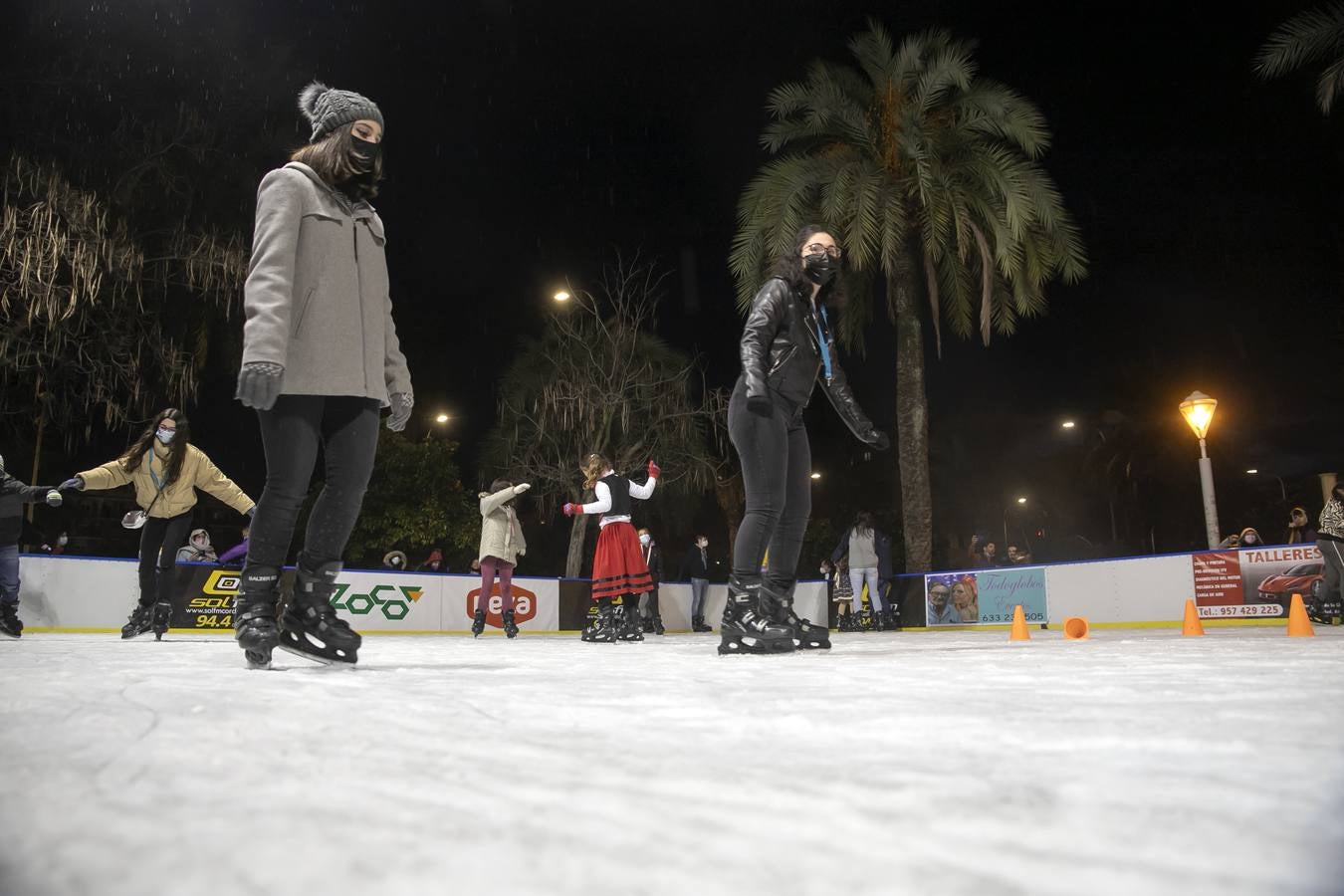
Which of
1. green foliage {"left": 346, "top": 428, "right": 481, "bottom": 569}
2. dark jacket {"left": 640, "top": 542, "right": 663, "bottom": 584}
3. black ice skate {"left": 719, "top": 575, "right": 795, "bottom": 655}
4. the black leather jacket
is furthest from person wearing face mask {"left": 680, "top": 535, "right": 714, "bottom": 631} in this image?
black ice skate {"left": 719, "top": 575, "right": 795, "bottom": 655}

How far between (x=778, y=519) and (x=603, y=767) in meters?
3.30

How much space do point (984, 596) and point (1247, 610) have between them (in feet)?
12.4

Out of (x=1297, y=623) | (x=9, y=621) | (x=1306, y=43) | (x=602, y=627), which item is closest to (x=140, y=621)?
(x=9, y=621)

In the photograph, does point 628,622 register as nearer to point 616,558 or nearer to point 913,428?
point 616,558

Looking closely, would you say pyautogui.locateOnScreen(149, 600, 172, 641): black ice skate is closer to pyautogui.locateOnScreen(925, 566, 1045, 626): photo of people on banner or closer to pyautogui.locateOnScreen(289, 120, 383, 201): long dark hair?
pyautogui.locateOnScreen(289, 120, 383, 201): long dark hair

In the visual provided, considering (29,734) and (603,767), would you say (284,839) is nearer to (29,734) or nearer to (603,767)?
(603,767)

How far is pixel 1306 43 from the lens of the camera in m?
12.9

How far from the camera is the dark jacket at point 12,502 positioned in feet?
23.5

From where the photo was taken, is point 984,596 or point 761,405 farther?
point 984,596

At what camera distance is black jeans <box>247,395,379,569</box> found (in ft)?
10.2

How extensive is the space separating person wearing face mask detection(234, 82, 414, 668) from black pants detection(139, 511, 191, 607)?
171 inches

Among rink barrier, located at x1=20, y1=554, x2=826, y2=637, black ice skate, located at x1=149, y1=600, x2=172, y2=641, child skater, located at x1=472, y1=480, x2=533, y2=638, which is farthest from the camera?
rink barrier, located at x1=20, y1=554, x2=826, y2=637

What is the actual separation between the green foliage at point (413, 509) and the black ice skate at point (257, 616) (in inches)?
850

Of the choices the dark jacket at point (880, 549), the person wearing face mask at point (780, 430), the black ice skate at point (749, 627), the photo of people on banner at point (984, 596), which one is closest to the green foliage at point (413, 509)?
the dark jacket at point (880, 549)
